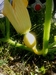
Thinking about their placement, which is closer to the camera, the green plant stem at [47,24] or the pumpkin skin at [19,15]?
the green plant stem at [47,24]

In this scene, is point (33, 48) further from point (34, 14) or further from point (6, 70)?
point (34, 14)

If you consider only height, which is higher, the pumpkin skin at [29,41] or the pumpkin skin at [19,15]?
the pumpkin skin at [19,15]

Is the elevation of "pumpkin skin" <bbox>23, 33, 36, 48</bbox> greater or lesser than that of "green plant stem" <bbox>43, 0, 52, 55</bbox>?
lesser

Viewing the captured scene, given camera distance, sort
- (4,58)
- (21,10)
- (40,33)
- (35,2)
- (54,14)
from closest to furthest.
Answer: (21,10) → (4,58) → (40,33) → (54,14) → (35,2)

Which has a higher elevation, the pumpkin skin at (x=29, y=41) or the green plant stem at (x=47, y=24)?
the green plant stem at (x=47, y=24)

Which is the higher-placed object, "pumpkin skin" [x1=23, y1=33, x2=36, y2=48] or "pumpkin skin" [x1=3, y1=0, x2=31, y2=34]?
"pumpkin skin" [x1=3, y1=0, x2=31, y2=34]

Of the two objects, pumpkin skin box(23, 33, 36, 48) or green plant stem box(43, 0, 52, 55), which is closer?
green plant stem box(43, 0, 52, 55)

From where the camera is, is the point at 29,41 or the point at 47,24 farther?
the point at 29,41

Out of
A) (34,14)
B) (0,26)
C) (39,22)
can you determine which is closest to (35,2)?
(34,14)

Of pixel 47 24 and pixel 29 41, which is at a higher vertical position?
pixel 47 24

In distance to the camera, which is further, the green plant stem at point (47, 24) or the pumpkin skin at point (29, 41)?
the pumpkin skin at point (29, 41)

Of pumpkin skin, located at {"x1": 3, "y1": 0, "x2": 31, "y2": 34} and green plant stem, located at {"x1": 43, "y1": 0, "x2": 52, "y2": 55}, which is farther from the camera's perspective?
pumpkin skin, located at {"x1": 3, "y1": 0, "x2": 31, "y2": 34}
